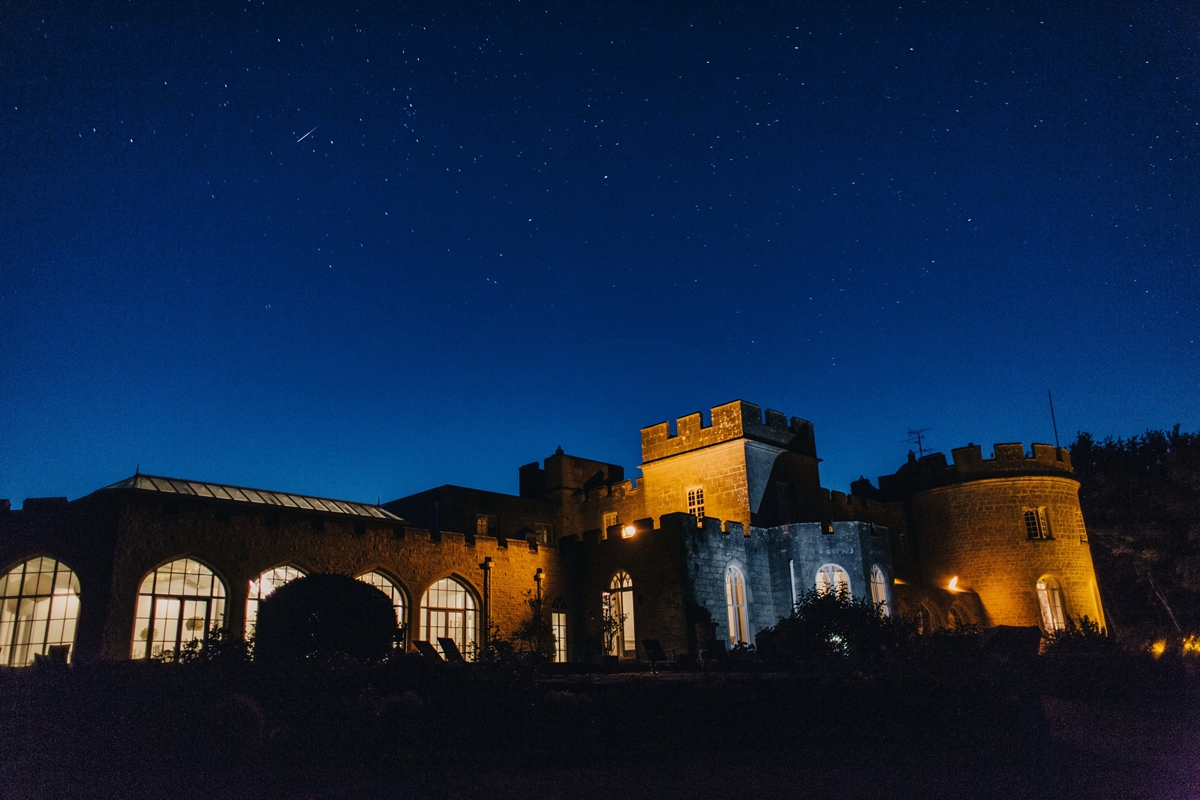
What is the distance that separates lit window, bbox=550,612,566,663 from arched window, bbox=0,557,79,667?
36.8ft

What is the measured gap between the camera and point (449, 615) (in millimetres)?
21109

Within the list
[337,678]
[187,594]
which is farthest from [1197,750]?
[187,594]

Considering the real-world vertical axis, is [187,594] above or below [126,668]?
above

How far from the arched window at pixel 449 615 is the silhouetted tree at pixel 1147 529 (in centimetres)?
2110

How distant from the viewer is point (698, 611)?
20.6 metres

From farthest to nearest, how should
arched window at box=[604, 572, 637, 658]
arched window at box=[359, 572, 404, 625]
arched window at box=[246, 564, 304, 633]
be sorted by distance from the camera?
arched window at box=[604, 572, 637, 658] < arched window at box=[359, 572, 404, 625] < arched window at box=[246, 564, 304, 633]

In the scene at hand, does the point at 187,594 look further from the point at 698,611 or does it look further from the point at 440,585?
the point at 698,611

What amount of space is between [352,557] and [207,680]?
30.0 feet

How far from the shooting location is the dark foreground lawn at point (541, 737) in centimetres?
780

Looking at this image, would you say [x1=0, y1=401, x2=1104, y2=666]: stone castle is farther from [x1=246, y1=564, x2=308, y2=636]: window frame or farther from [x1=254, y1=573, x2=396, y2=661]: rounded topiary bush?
[x1=254, y1=573, x2=396, y2=661]: rounded topiary bush

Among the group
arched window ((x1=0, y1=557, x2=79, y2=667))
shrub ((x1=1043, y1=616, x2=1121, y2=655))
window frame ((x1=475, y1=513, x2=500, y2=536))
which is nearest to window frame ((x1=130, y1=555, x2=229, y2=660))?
arched window ((x1=0, y1=557, x2=79, y2=667))

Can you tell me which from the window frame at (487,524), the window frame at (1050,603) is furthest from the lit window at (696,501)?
the window frame at (1050,603)

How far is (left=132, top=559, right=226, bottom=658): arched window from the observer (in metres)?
16.4

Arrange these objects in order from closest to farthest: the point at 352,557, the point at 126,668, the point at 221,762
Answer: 1. the point at 221,762
2. the point at 126,668
3. the point at 352,557
